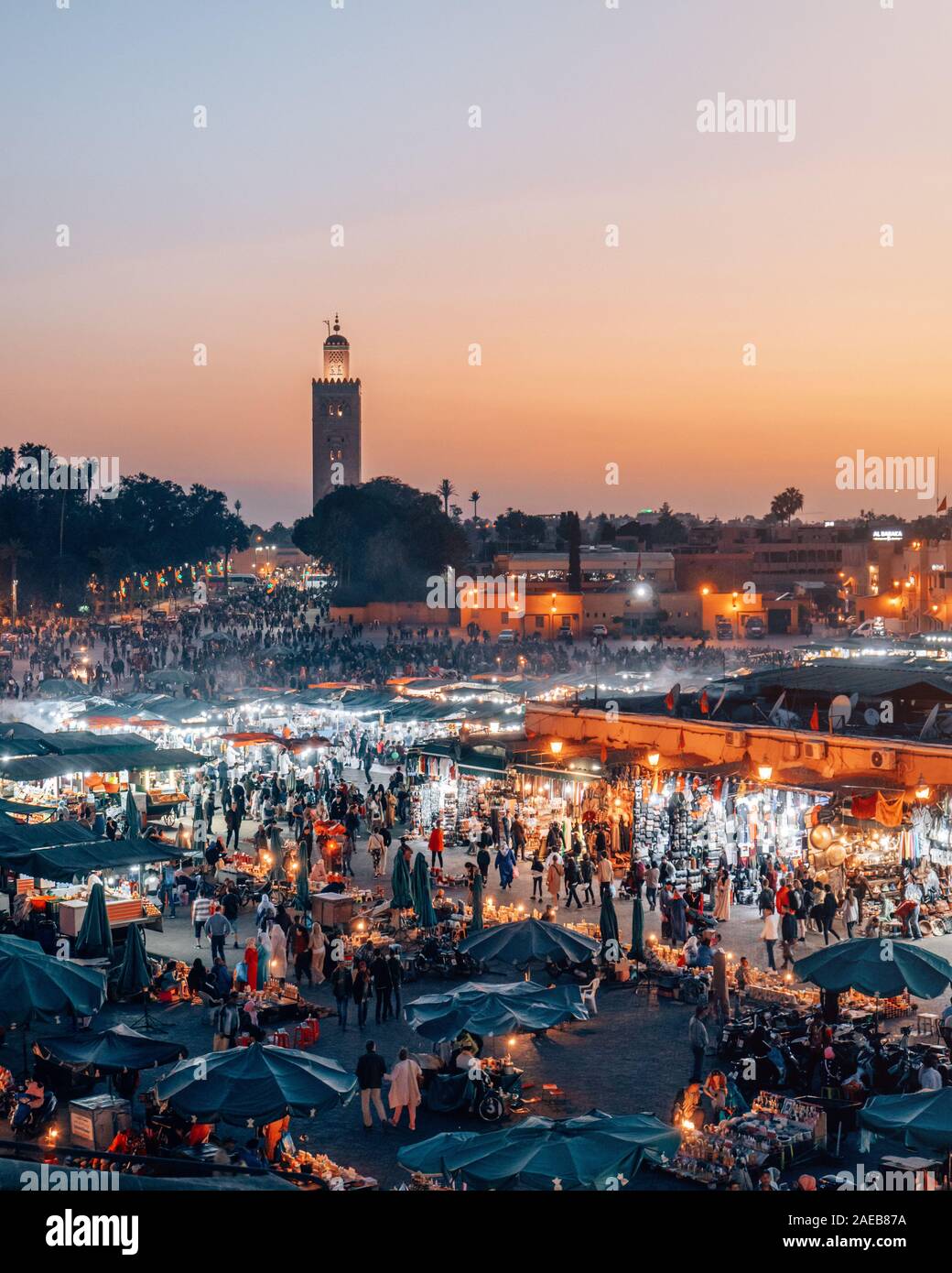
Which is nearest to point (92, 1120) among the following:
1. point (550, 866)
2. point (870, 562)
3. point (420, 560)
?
point (550, 866)

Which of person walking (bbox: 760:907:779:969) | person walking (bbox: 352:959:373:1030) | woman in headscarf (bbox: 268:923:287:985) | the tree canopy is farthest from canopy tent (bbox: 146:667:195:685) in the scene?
the tree canopy

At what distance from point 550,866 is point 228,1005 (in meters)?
8.05

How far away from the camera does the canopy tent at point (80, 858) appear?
A: 17750mm

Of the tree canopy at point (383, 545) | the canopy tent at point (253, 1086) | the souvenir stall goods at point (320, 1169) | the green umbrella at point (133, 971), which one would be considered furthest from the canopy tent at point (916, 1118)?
the tree canopy at point (383, 545)

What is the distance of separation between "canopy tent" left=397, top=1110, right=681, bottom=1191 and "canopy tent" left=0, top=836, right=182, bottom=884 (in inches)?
364

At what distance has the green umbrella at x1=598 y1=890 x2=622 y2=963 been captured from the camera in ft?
55.6

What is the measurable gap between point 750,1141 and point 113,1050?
5.50m

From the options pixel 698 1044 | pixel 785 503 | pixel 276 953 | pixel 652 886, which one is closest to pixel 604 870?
pixel 652 886

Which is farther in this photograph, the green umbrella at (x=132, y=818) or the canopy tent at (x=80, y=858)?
the green umbrella at (x=132, y=818)

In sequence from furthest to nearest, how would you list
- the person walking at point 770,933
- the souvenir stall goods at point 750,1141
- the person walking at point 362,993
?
1. the person walking at point 770,933
2. the person walking at point 362,993
3. the souvenir stall goods at point 750,1141

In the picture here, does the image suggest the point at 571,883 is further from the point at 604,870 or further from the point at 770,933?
the point at 770,933

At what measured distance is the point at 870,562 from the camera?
97.9 m

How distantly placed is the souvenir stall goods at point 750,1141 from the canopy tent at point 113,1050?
15.0ft

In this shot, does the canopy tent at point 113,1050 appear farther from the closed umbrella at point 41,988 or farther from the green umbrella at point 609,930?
the green umbrella at point 609,930
